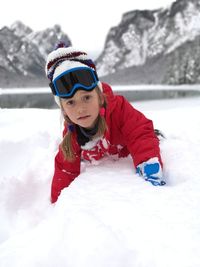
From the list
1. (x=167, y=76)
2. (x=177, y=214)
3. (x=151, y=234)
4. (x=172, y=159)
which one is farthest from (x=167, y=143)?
(x=167, y=76)

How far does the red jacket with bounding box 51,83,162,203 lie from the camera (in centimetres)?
203

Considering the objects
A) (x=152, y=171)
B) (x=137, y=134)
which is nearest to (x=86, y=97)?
(x=137, y=134)

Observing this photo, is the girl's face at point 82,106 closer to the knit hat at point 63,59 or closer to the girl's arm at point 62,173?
the knit hat at point 63,59

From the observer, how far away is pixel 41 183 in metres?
2.61

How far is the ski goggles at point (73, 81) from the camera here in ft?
6.03

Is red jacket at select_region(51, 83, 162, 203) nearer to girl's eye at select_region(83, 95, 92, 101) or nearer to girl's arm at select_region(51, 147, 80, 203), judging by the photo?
girl's arm at select_region(51, 147, 80, 203)

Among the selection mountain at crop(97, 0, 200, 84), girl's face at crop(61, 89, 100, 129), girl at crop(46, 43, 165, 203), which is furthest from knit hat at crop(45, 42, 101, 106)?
mountain at crop(97, 0, 200, 84)

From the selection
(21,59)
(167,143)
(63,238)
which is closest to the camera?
(63,238)

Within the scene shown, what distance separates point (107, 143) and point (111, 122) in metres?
0.15

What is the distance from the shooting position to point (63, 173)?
226 cm

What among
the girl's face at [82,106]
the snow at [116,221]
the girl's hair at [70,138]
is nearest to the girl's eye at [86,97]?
the girl's face at [82,106]

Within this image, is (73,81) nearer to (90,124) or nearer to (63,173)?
(90,124)

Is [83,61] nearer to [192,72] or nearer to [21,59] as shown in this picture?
[192,72]

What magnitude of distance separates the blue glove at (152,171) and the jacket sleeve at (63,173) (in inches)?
22.1
